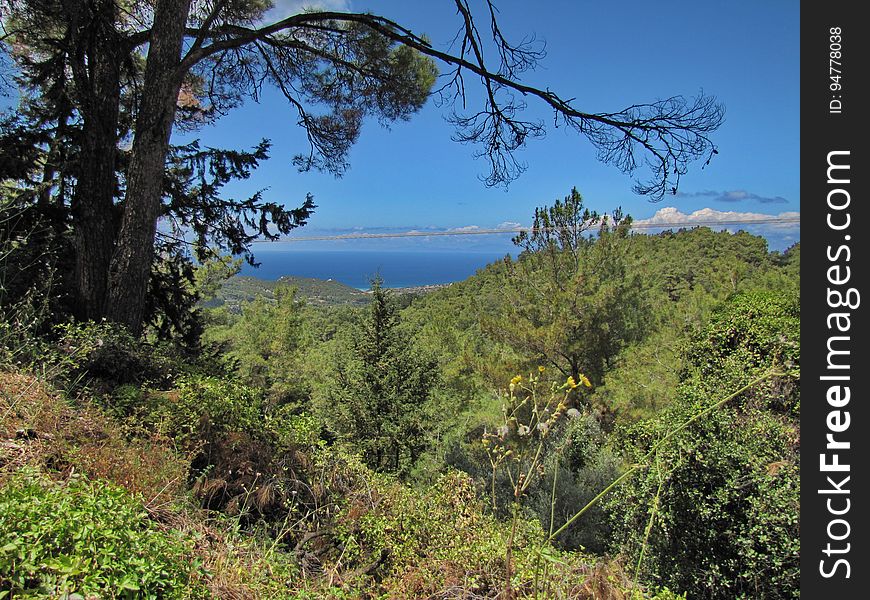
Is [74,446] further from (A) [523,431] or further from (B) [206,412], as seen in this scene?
(A) [523,431]

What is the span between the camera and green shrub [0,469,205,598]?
3.10 ft

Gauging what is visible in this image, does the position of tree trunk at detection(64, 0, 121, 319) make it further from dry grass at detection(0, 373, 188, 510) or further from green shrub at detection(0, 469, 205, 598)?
green shrub at detection(0, 469, 205, 598)

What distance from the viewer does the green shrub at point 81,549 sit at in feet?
3.10

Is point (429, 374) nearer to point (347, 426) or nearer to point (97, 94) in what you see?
point (347, 426)

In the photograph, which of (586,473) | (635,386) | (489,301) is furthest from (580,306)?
(489,301)

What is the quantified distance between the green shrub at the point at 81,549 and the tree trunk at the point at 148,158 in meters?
2.84

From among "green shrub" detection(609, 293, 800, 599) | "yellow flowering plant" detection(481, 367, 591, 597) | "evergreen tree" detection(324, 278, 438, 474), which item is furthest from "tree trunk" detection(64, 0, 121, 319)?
"evergreen tree" detection(324, 278, 438, 474)

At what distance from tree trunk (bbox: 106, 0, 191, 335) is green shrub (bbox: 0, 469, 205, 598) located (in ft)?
9.32

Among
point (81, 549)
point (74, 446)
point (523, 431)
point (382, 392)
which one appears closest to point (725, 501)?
point (523, 431)

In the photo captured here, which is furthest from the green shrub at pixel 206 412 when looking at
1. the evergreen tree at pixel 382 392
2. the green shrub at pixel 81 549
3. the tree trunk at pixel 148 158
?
the evergreen tree at pixel 382 392

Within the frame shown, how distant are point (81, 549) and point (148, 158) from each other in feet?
11.8
